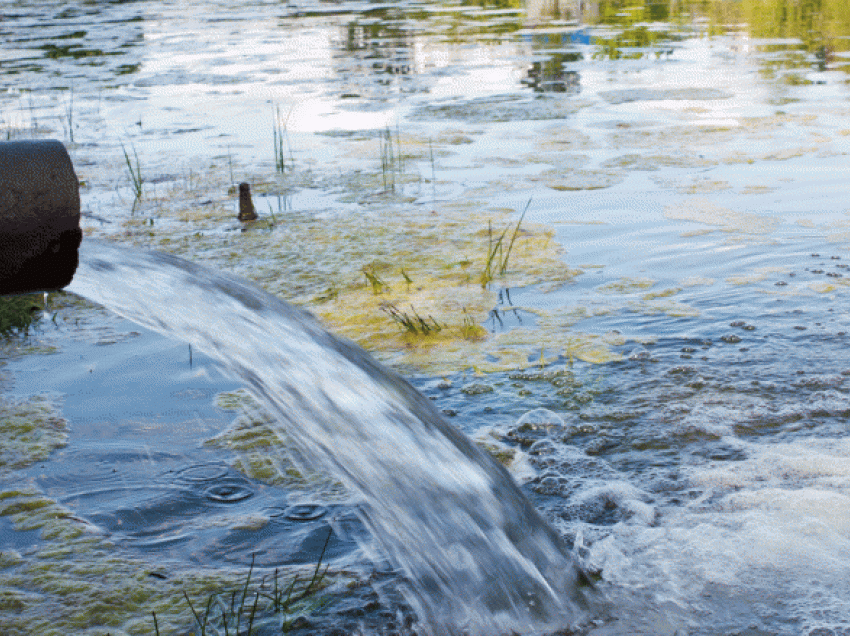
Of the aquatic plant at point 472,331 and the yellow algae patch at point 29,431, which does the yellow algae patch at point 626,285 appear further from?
the yellow algae patch at point 29,431

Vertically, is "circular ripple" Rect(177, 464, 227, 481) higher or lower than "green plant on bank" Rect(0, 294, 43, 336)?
lower

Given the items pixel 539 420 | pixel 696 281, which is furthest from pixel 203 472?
pixel 696 281

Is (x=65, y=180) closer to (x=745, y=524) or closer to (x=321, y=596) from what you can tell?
(x=321, y=596)

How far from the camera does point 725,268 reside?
12.1 feet

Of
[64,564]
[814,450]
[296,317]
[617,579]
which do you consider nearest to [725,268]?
[814,450]

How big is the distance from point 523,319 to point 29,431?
1.72 metres

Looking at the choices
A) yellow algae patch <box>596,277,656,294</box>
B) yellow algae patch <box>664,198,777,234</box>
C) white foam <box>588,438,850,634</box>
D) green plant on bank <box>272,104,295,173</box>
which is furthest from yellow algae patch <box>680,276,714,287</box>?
green plant on bank <box>272,104,295,173</box>

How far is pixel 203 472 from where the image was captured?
A: 2.36m

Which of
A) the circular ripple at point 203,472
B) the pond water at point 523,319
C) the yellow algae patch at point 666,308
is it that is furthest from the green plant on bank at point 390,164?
the circular ripple at point 203,472

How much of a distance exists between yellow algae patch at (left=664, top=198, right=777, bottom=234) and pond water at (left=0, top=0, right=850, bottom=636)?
0.08 ft

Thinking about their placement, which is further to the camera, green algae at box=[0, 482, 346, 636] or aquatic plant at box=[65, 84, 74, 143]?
aquatic plant at box=[65, 84, 74, 143]

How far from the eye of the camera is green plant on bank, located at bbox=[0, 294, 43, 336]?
3.37 meters

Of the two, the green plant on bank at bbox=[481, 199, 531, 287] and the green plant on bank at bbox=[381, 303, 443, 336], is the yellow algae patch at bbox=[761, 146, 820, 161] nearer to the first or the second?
the green plant on bank at bbox=[481, 199, 531, 287]

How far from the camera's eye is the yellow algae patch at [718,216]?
163 inches
